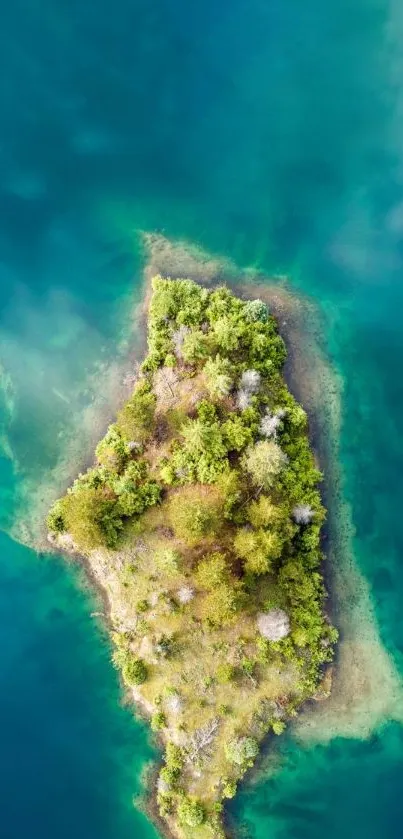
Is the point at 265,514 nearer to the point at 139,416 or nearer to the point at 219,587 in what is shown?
the point at 219,587

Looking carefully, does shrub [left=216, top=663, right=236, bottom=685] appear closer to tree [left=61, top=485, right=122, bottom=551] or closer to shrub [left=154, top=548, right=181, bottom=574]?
shrub [left=154, top=548, right=181, bottom=574]

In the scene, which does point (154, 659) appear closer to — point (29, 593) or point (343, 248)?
point (29, 593)

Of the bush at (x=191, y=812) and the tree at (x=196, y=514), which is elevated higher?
the tree at (x=196, y=514)

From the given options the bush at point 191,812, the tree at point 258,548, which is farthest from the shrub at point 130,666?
the tree at point 258,548

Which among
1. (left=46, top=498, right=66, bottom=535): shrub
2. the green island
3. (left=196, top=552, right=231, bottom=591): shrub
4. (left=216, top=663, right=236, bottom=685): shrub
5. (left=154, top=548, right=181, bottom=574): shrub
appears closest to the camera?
(left=196, top=552, right=231, bottom=591): shrub

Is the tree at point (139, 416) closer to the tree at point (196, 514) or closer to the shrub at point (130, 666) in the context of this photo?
the tree at point (196, 514)

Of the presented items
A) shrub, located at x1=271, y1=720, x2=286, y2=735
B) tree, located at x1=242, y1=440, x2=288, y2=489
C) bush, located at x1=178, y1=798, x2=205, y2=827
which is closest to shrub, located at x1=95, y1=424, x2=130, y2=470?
tree, located at x1=242, y1=440, x2=288, y2=489
